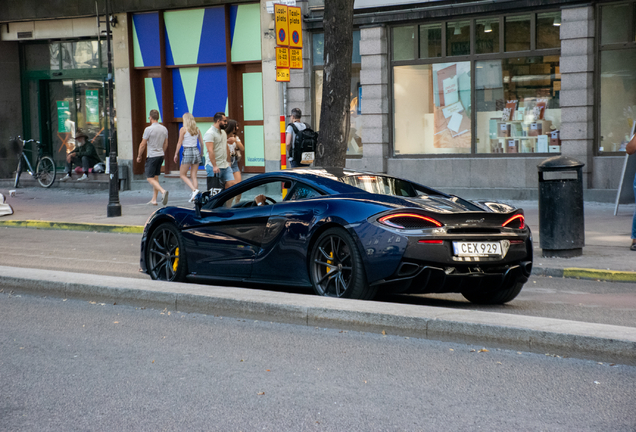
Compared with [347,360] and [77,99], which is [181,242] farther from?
[77,99]

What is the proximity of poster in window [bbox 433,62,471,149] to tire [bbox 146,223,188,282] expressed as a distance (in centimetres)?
1056

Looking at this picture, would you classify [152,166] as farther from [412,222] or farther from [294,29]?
[412,222]

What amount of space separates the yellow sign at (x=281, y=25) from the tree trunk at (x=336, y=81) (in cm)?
125

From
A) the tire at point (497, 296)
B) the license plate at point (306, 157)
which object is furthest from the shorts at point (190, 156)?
the tire at point (497, 296)

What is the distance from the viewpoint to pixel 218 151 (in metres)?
15.7

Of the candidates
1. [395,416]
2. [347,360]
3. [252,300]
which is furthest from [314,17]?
[395,416]

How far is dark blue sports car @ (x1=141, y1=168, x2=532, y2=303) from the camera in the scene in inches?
266

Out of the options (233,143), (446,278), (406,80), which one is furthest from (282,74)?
(446,278)

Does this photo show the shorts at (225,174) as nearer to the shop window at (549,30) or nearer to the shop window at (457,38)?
the shop window at (457,38)

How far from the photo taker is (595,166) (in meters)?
16.3

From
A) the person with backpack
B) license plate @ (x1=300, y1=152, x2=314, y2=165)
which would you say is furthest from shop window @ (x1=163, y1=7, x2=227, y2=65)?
license plate @ (x1=300, y1=152, x2=314, y2=165)

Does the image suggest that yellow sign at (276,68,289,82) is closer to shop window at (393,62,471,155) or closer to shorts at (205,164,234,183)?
shorts at (205,164,234,183)

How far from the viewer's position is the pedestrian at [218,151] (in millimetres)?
15477

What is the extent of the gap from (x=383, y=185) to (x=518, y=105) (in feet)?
34.5
